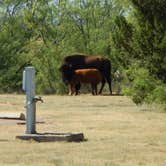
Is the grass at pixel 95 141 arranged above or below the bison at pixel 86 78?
below

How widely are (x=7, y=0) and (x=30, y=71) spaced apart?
34498 mm

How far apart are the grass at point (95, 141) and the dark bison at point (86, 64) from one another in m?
15.4

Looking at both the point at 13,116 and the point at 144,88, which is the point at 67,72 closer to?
the point at 144,88

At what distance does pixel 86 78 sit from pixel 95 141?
22.8m

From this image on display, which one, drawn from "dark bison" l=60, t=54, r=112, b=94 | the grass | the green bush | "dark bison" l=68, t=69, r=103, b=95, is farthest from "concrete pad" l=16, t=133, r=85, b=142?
"dark bison" l=60, t=54, r=112, b=94

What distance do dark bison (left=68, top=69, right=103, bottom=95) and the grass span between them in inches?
563

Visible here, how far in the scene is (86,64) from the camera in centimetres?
3925

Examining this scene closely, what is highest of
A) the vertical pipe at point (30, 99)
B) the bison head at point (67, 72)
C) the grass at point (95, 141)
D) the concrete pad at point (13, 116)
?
the bison head at point (67, 72)

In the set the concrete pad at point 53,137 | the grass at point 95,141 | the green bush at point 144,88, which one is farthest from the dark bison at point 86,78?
the concrete pad at point 53,137

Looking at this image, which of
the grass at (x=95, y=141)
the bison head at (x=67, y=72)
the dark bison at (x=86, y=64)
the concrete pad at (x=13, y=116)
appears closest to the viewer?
the grass at (x=95, y=141)

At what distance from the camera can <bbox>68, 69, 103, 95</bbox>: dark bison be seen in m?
37.8

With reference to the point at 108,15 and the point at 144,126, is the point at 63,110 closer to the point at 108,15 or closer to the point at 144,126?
the point at 144,126

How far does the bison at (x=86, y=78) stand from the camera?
1486 inches

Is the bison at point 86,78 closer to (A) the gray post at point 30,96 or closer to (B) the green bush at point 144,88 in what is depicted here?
(B) the green bush at point 144,88
